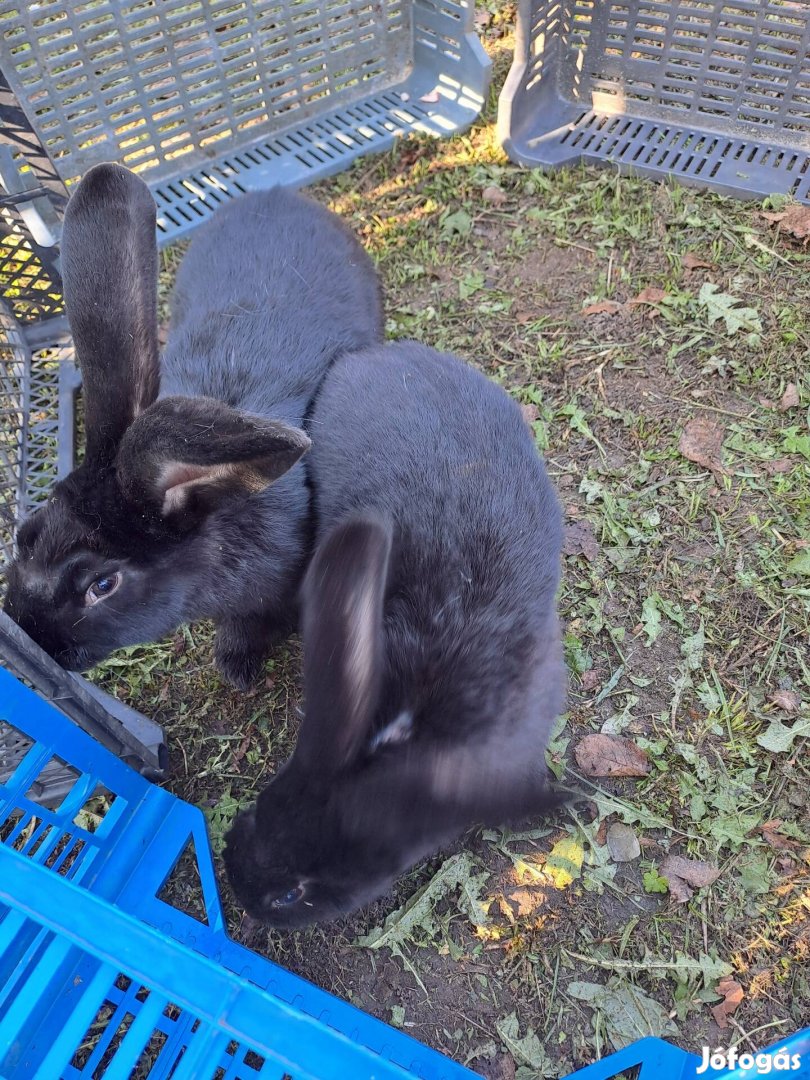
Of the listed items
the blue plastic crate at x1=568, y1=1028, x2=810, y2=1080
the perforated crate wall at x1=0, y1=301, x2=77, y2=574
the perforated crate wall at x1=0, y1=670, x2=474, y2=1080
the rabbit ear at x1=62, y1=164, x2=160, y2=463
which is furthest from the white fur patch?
the perforated crate wall at x1=0, y1=301, x2=77, y2=574

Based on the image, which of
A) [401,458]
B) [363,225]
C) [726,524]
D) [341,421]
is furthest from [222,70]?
[726,524]

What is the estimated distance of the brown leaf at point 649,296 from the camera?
3.93 meters

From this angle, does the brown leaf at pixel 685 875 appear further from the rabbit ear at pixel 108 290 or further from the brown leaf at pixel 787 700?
the rabbit ear at pixel 108 290

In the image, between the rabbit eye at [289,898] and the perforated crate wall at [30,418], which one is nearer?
the rabbit eye at [289,898]

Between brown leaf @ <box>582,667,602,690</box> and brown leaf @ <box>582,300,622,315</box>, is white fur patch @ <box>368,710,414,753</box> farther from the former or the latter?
brown leaf @ <box>582,300,622,315</box>

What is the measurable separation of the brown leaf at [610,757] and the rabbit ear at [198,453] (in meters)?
1.50

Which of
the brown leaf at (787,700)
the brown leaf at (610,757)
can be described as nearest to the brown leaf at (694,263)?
the brown leaf at (787,700)

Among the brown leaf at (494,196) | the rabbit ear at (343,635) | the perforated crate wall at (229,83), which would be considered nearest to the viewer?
the rabbit ear at (343,635)

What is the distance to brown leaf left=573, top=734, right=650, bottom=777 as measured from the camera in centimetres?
287

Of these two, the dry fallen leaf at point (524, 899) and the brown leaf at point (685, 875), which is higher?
the brown leaf at point (685, 875)

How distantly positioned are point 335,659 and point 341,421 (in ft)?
4.28

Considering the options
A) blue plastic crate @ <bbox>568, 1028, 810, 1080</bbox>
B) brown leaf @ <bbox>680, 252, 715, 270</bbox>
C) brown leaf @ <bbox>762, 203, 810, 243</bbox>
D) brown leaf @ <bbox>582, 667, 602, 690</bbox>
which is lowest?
blue plastic crate @ <bbox>568, 1028, 810, 1080</bbox>

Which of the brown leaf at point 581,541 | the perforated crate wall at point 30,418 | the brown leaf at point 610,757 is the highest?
the perforated crate wall at point 30,418

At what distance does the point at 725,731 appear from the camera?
291 centimetres
